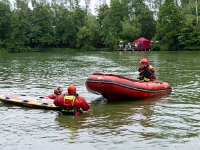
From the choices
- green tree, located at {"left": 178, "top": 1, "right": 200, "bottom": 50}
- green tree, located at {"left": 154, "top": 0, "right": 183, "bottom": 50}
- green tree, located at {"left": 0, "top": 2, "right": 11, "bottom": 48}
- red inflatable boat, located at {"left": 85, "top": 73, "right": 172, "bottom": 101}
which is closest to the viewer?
red inflatable boat, located at {"left": 85, "top": 73, "right": 172, "bottom": 101}

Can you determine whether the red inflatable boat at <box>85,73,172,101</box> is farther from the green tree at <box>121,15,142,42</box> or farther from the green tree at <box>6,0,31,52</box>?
the green tree at <box>6,0,31,52</box>

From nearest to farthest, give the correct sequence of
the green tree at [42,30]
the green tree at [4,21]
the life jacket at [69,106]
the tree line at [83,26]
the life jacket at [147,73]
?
the life jacket at [69,106] → the life jacket at [147,73] → the tree line at [83,26] → the green tree at [4,21] → the green tree at [42,30]

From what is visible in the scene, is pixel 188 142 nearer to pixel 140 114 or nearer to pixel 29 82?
pixel 140 114

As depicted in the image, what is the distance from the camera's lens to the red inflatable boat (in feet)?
36.1

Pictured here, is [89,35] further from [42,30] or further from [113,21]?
[42,30]

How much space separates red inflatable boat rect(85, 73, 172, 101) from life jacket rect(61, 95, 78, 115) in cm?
182

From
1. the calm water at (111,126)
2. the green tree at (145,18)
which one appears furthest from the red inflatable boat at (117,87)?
the green tree at (145,18)

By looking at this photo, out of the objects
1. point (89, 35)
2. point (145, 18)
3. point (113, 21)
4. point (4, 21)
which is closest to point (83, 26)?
point (89, 35)

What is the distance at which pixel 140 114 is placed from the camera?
32.0 feet

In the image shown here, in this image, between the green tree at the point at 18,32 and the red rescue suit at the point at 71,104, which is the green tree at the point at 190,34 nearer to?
the green tree at the point at 18,32

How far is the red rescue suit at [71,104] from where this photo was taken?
932 centimetres

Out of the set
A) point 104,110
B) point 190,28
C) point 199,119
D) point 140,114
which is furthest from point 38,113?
point 190,28

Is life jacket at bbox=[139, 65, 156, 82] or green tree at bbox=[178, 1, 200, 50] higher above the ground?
green tree at bbox=[178, 1, 200, 50]

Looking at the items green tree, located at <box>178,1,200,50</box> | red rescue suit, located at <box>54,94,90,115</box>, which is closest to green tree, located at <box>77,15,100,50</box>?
green tree, located at <box>178,1,200,50</box>
